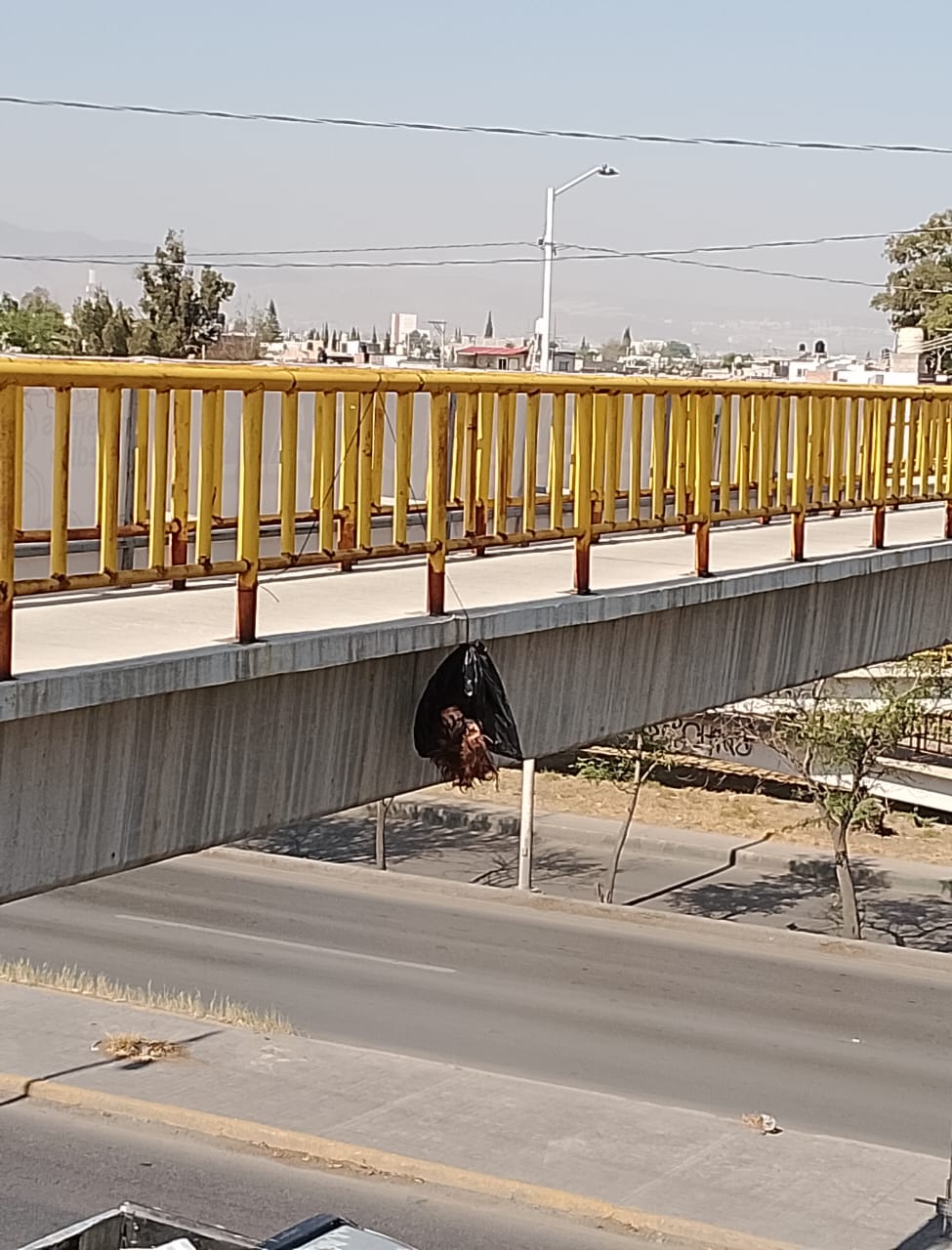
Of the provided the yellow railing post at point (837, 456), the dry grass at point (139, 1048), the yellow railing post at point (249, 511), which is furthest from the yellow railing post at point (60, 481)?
the dry grass at point (139, 1048)

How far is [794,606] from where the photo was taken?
1081cm

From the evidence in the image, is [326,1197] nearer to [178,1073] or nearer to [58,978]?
[178,1073]

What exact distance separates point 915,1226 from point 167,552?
25.7 ft

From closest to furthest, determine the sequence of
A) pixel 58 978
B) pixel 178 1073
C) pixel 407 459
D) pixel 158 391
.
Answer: pixel 158 391, pixel 407 459, pixel 178 1073, pixel 58 978

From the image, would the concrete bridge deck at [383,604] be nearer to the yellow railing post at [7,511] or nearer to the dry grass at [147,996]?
the yellow railing post at [7,511]

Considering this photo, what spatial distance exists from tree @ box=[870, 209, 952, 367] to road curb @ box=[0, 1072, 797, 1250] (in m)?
60.1

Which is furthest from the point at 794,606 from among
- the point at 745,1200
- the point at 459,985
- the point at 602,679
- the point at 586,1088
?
the point at 459,985

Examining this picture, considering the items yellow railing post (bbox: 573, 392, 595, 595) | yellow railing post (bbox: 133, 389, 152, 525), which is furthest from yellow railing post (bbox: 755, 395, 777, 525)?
yellow railing post (bbox: 133, 389, 152, 525)

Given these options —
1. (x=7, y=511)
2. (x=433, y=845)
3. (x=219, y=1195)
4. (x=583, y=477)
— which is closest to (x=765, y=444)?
(x=583, y=477)

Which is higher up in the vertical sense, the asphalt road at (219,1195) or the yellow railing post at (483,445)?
the yellow railing post at (483,445)

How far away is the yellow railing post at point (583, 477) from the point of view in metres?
8.48

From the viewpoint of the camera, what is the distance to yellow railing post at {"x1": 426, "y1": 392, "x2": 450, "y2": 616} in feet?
23.8

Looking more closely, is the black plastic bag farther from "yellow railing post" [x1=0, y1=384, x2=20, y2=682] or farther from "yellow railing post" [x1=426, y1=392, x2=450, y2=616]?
"yellow railing post" [x1=0, y1=384, x2=20, y2=682]

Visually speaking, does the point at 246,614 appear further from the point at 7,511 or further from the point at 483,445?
Answer: the point at 483,445
